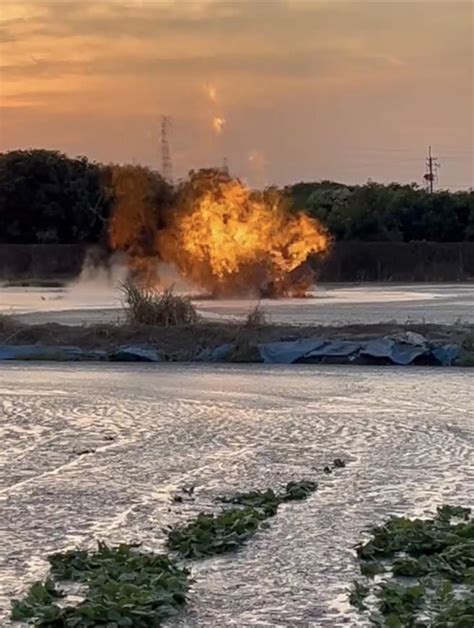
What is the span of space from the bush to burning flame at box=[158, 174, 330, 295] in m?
18.0

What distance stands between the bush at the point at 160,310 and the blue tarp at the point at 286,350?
2653mm

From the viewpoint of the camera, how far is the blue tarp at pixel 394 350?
790 inches

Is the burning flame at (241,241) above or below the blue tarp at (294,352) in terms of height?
above

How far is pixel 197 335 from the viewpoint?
71.8 feet

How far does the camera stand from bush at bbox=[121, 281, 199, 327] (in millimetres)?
23281

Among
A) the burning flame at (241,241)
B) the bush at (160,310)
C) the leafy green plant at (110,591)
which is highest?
the burning flame at (241,241)

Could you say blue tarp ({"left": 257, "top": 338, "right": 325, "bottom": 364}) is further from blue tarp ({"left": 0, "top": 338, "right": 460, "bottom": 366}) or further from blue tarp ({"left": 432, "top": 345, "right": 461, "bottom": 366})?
blue tarp ({"left": 432, "top": 345, "right": 461, "bottom": 366})

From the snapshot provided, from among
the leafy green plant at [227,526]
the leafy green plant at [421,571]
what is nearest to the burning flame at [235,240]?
the leafy green plant at [227,526]

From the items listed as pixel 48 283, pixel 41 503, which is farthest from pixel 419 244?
pixel 41 503

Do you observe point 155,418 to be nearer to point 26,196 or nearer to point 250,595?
point 250,595

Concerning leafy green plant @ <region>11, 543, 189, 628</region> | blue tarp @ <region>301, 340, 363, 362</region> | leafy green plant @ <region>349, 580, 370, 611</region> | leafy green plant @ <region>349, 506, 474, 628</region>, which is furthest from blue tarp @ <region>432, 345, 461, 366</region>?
leafy green plant @ <region>349, 580, 370, 611</region>

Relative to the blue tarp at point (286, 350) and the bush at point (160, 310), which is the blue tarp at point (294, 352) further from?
the bush at point (160, 310)

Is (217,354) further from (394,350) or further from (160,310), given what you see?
(394,350)

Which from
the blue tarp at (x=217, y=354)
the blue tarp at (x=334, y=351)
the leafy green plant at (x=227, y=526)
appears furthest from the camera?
the blue tarp at (x=217, y=354)
